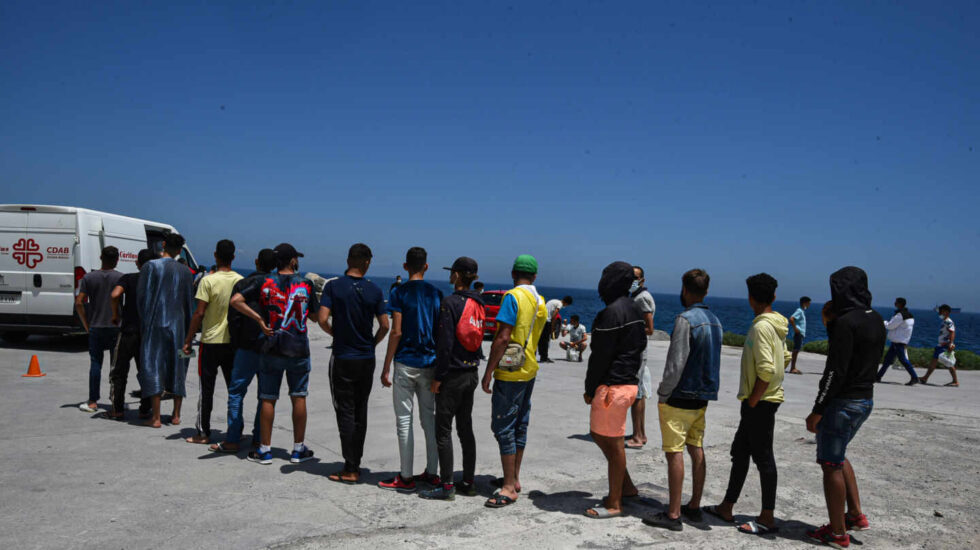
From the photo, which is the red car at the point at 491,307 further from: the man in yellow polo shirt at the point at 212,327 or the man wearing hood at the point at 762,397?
the man wearing hood at the point at 762,397

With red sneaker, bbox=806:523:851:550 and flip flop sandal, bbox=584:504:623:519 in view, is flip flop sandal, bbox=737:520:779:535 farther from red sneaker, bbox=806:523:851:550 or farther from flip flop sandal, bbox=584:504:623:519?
flip flop sandal, bbox=584:504:623:519

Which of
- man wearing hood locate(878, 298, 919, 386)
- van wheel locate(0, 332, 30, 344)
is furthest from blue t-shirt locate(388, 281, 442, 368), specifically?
man wearing hood locate(878, 298, 919, 386)

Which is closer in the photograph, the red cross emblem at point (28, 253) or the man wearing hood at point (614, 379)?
the man wearing hood at point (614, 379)

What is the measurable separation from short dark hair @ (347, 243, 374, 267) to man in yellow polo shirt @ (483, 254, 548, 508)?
1393 millimetres

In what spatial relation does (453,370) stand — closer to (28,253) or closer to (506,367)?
(506,367)

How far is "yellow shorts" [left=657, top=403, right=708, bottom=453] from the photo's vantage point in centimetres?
444

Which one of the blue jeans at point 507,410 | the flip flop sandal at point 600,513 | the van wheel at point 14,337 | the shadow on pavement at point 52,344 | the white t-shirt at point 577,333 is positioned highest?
the blue jeans at point 507,410

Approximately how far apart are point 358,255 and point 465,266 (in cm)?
101

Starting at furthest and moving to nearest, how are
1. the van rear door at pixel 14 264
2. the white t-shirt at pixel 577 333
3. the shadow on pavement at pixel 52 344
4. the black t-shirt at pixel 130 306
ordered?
the white t-shirt at pixel 577 333, the shadow on pavement at pixel 52 344, the van rear door at pixel 14 264, the black t-shirt at pixel 130 306

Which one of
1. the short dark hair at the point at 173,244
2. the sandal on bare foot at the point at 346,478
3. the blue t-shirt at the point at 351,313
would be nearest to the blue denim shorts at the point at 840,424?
the blue t-shirt at the point at 351,313

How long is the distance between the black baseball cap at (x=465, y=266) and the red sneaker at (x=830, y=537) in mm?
3148

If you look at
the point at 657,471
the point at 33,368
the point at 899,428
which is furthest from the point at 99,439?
the point at 899,428

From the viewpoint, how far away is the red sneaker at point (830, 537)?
4211 millimetres

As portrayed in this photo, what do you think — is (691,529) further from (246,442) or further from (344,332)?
(246,442)
